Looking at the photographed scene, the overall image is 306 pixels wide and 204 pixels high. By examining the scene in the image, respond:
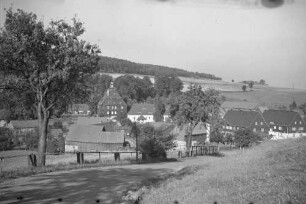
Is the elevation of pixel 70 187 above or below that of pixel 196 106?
below

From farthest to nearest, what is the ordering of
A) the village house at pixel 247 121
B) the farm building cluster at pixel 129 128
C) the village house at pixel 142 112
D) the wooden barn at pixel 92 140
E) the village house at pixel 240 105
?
the village house at pixel 240 105, the village house at pixel 142 112, the village house at pixel 247 121, the farm building cluster at pixel 129 128, the wooden barn at pixel 92 140

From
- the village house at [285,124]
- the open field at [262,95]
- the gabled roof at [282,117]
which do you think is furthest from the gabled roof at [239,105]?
the village house at [285,124]

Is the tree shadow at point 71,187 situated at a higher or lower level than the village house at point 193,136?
higher

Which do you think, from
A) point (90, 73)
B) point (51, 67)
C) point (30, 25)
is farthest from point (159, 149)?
point (30, 25)

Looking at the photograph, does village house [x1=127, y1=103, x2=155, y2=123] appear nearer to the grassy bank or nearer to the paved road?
the paved road


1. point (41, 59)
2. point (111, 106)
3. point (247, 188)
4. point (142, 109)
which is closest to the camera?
point (247, 188)

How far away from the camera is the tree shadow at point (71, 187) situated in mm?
11203

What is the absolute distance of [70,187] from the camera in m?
13.1

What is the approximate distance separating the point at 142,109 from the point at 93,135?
5317cm

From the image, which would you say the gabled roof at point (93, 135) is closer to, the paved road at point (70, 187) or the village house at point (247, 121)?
the village house at point (247, 121)

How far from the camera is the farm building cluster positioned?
66438mm

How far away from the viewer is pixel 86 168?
19.5 m

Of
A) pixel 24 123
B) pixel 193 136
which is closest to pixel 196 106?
pixel 193 136

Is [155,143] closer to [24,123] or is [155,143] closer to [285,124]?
[285,124]
